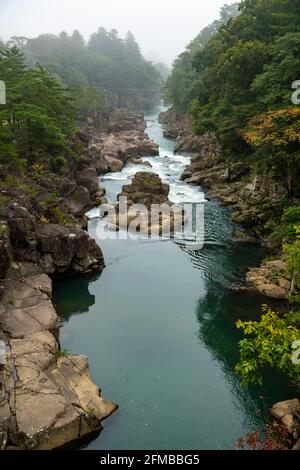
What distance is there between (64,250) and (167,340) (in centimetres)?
744

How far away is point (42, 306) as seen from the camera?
17172 mm

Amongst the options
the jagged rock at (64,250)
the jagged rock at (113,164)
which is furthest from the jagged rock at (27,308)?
the jagged rock at (113,164)

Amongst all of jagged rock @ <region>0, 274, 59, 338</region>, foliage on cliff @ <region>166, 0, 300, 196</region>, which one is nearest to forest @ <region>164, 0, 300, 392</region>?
foliage on cliff @ <region>166, 0, 300, 196</region>

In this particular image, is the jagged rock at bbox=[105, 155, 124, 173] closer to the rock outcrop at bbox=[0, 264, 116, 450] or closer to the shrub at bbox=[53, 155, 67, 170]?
the shrub at bbox=[53, 155, 67, 170]

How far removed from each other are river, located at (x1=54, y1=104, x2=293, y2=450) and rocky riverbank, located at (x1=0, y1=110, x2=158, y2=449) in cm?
101

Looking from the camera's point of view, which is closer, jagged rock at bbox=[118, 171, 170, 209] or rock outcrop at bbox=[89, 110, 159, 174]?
jagged rock at bbox=[118, 171, 170, 209]

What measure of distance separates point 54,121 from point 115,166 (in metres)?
12.6

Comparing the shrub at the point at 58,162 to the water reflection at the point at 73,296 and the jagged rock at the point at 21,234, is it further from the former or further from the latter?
the water reflection at the point at 73,296

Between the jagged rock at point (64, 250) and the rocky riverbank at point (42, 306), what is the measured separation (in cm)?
5

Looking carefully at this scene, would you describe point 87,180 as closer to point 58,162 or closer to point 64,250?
point 58,162

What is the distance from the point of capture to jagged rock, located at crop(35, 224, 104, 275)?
70.2ft

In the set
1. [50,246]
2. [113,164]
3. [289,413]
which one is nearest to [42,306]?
[50,246]
